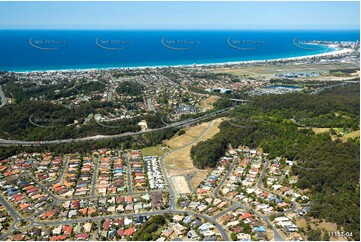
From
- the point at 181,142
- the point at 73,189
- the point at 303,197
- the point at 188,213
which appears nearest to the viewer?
the point at 188,213

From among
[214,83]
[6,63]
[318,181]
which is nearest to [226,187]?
[318,181]

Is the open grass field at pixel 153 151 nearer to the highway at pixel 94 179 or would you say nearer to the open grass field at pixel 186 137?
the open grass field at pixel 186 137

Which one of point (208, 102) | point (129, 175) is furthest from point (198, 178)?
point (208, 102)

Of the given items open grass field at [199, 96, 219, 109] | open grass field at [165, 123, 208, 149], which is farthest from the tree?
open grass field at [199, 96, 219, 109]

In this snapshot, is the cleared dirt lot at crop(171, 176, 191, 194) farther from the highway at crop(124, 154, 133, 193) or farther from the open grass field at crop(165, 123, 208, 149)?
the open grass field at crop(165, 123, 208, 149)

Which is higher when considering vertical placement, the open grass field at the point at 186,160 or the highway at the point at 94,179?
the open grass field at the point at 186,160

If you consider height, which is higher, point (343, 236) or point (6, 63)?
point (343, 236)

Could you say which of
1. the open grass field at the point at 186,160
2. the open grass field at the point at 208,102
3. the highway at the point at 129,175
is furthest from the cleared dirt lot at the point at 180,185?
the open grass field at the point at 208,102

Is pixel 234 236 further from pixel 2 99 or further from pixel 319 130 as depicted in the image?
pixel 2 99

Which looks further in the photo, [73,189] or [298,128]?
[298,128]

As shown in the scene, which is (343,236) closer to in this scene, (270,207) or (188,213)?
(270,207)
